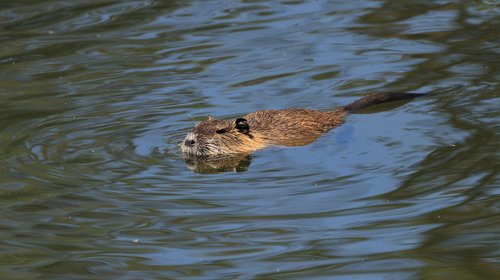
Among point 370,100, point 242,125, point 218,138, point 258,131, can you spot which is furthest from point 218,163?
point 370,100

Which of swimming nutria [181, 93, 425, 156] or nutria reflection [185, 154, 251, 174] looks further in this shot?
swimming nutria [181, 93, 425, 156]

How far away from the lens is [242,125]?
7.52 metres

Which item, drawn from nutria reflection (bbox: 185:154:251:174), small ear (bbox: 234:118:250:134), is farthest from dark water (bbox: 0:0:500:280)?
small ear (bbox: 234:118:250:134)

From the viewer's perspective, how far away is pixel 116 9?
12062 mm

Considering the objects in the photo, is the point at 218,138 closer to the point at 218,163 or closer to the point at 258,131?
the point at 218,163

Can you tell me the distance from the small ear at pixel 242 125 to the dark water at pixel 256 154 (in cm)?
23

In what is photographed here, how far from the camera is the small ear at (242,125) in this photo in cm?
749

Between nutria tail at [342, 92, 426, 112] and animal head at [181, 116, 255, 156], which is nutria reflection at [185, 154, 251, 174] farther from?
nutria tail at [342, 92, 426, 112]

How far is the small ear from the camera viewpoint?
7.49 metres

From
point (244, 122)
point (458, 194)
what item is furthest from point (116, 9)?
point (458, 194)

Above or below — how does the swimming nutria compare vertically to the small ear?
below

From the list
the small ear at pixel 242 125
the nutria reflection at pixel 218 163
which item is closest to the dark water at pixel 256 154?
the nutria reflection at pixel 218 163

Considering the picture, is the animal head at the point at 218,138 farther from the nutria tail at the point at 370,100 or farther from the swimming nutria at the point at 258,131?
the nutria tail at the point at 370,100

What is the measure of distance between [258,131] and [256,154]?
0.78ft
